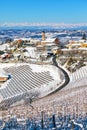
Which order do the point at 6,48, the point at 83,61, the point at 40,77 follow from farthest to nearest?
the point at 6,48 → the point at 83,61 → the point at 40,77

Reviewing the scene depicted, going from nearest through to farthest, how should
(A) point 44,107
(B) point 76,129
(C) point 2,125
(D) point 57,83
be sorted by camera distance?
(B) point 76,129 < (C) point 2,125 < (A) point 44,107 < (D) point 57,83

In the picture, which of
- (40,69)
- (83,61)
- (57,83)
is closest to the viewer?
(57,83)

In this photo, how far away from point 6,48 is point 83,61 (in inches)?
587

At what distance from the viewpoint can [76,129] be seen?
1386cm

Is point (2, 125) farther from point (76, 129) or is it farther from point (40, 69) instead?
point (40, 69)

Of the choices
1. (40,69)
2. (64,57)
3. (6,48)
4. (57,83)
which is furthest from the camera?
(6,48)

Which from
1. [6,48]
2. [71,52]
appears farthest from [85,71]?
[6,48]

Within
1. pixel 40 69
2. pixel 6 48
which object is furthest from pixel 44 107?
pixel 6 48

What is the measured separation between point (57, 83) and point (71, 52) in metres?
13.1

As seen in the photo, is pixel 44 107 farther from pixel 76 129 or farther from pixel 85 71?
pixel 85 71

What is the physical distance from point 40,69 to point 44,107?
45.6 feet

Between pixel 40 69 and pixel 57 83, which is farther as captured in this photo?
pixel 40 69

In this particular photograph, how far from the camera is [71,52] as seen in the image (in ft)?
128

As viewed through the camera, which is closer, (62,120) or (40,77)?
(62,120)
